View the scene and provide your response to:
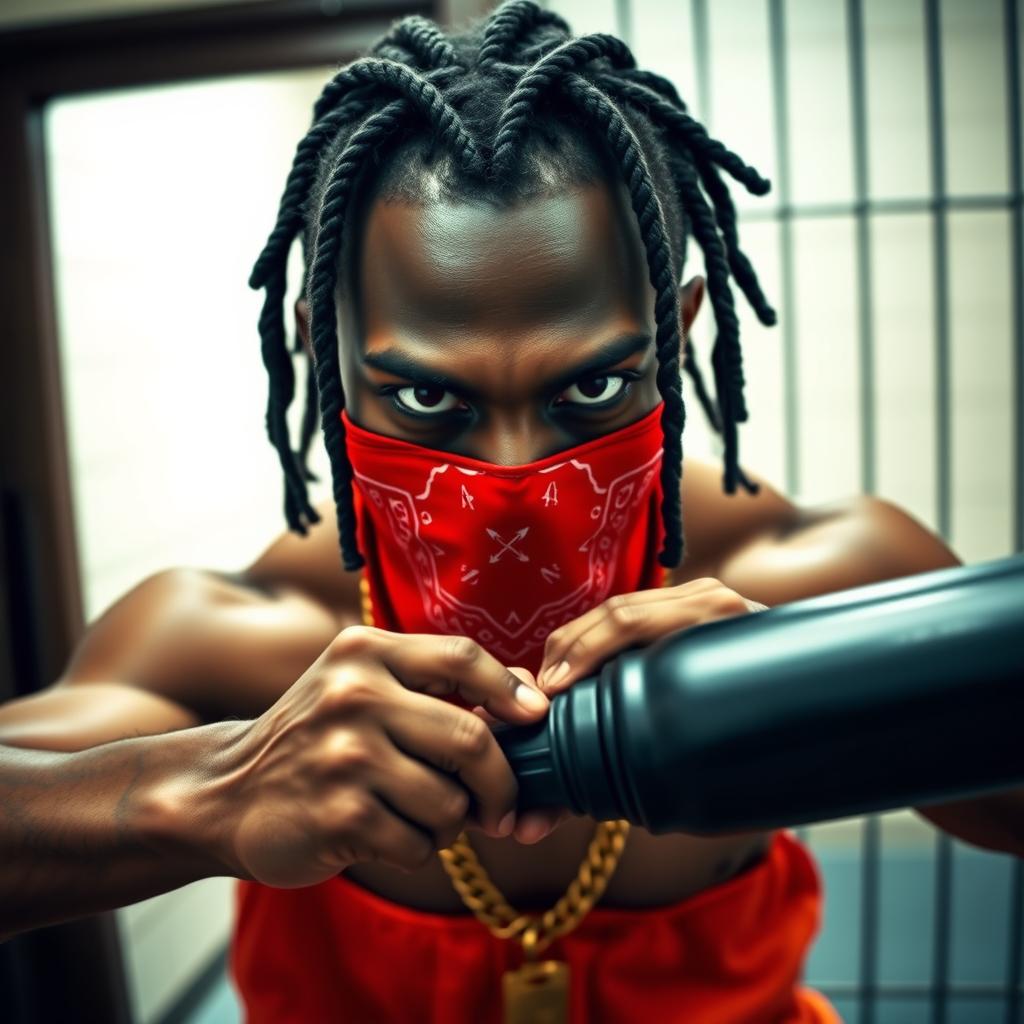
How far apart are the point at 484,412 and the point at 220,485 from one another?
178 centimetres

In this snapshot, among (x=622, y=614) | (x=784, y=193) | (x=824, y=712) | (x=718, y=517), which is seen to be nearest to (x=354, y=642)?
(x=622, y=614)

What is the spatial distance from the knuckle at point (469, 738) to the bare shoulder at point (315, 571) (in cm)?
55

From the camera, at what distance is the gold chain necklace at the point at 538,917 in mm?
838

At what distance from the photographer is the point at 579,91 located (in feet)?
2.25

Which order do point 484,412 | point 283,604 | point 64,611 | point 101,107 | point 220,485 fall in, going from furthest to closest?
1. point 220,485
2. point 101,107
3. point 64,611
4. point 283,604
5. point 484,412

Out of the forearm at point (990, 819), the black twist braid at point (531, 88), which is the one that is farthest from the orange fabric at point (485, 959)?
the black twist braid at point (531, 88)

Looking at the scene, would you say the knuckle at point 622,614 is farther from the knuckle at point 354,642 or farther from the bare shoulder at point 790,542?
the bare shoulder at point 790,542

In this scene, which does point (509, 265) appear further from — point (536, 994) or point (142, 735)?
point (536, 994)

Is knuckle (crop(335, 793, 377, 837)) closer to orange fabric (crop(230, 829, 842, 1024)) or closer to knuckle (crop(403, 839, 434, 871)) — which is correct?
knuckle (crop(403, 839, 434, 871))

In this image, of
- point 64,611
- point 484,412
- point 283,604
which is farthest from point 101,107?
point 484,412

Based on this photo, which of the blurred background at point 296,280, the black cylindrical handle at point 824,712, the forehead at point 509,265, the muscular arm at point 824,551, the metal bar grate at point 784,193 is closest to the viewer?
the black cylindrical handle at point 824,712

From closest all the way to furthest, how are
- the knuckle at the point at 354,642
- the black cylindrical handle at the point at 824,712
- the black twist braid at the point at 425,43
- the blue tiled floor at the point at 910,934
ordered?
the black cylindrical handle at the point at 824,712 < the knuckle at the point at 354,642 < the black twist braid at the point at 425,43 < the blue tiled floor at the point at 910,934

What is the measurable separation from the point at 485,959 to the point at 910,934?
1727 mm

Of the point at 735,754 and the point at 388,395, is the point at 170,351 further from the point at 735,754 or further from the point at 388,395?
the point at 735,754
